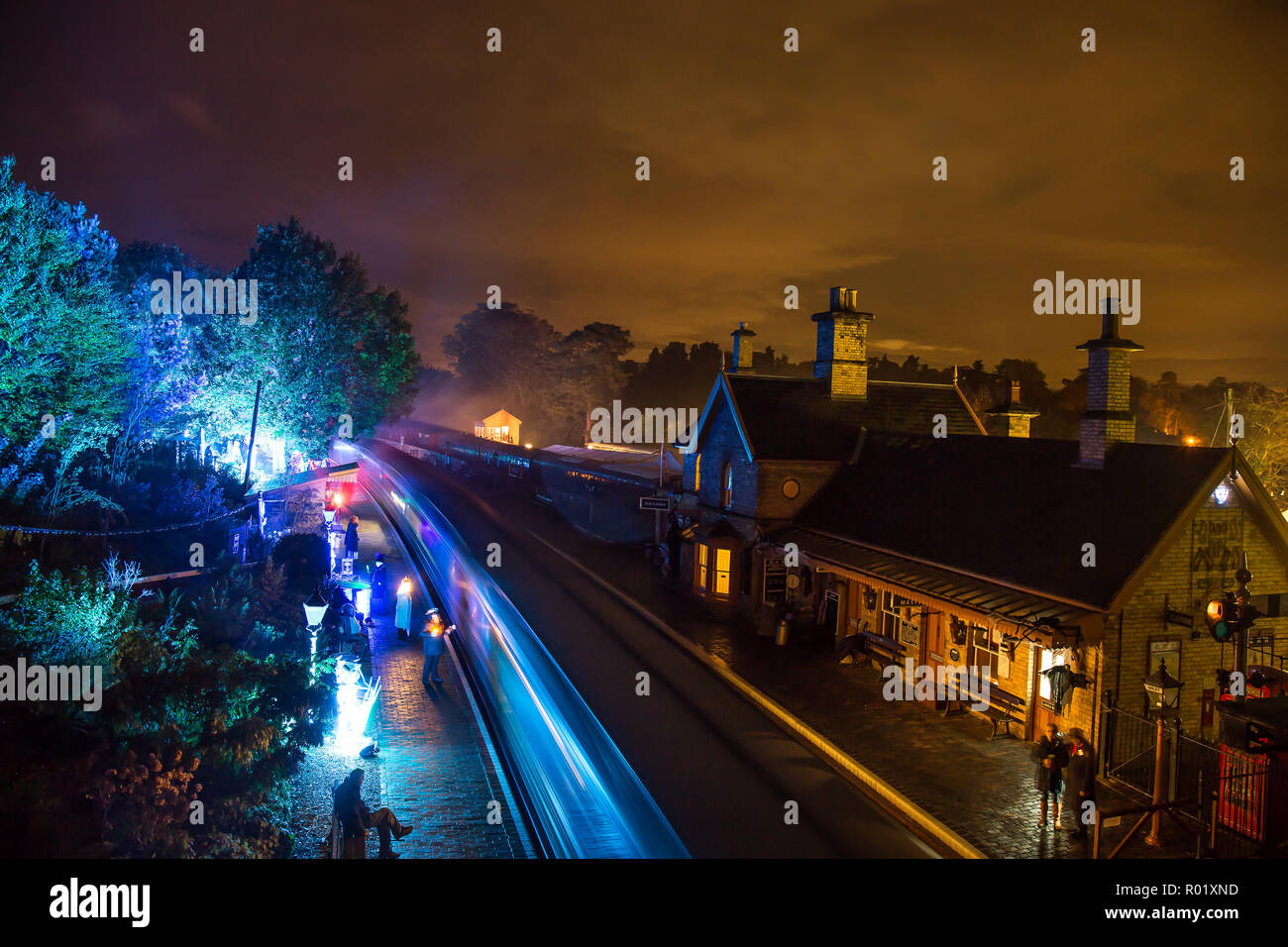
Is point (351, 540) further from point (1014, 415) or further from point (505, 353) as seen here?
point (505, 353)

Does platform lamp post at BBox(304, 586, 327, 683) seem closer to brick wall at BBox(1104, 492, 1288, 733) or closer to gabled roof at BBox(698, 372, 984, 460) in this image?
brick wall at BBox(1104, 492, 1288, 733)

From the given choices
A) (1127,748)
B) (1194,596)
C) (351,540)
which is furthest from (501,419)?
(1127,748)

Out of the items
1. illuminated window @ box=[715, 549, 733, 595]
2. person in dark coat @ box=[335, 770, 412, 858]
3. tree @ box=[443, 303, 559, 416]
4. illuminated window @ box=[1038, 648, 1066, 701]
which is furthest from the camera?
tree @ box=[443, 303, 559, 416]

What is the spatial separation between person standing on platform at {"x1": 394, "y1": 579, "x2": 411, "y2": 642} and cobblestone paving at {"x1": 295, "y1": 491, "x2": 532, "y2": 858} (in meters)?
1.60

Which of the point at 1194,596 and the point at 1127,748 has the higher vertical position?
the point at 1194,596

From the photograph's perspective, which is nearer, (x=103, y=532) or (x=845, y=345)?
(x=103, y=532)

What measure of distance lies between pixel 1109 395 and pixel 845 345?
10.8 m

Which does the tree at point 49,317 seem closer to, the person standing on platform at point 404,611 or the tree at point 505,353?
the person standing on platform at point 404,611

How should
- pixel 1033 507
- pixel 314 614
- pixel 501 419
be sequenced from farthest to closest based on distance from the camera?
pixel 501 419 < pixel 1033 507 < pixel 314 614

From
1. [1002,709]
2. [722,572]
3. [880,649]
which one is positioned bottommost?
[1002,709]

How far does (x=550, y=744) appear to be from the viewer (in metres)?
11.4

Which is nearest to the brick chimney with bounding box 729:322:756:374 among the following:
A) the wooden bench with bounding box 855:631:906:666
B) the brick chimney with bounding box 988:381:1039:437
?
the brick chimney with bounding box 988:381:1039:437

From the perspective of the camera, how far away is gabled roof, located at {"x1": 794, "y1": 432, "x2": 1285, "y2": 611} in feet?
39.7

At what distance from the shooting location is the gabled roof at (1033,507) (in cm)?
1210
